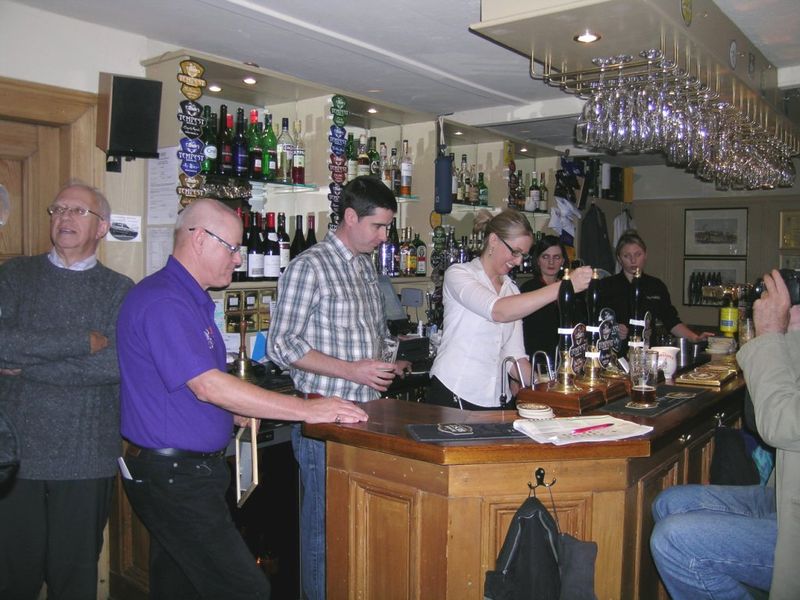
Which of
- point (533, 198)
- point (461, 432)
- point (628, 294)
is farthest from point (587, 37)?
point (533, 198)

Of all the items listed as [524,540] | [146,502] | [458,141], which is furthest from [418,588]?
[458,141]

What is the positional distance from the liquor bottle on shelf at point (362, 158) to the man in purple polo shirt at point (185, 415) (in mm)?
2424

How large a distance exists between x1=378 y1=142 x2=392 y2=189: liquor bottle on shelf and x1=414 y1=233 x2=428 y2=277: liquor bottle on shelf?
17.8 inches

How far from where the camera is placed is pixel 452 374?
3008 millimetres

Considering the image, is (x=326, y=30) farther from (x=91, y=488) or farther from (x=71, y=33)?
(x=91, y=488)

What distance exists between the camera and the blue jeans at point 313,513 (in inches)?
102

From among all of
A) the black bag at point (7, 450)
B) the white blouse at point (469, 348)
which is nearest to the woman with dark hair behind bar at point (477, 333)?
the white blouse at point (469, 348)

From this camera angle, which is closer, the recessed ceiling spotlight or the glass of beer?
the glass of beer

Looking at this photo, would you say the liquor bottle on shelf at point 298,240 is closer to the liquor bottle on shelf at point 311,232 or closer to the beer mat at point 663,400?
the liquor bottle on shelf at point 311,232

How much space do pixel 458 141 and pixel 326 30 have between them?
2230mm

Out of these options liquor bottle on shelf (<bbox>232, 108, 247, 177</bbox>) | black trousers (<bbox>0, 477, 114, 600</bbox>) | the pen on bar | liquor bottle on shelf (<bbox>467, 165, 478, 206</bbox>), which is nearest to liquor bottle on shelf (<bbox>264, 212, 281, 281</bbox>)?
liquor bottle on shelf (<bbox>232, 108, 247, 177</bbox>)

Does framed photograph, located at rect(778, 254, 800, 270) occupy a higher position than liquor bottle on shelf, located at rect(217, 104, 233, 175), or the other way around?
liquor bottle on shelf, located at rect(217, 104, 233, 175)

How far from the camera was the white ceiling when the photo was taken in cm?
313

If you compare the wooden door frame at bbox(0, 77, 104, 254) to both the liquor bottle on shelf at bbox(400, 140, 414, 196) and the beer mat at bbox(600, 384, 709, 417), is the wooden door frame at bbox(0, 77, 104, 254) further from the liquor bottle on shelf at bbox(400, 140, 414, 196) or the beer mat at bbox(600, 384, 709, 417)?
the beer mat at bbox(600, 384, 709, 417)
